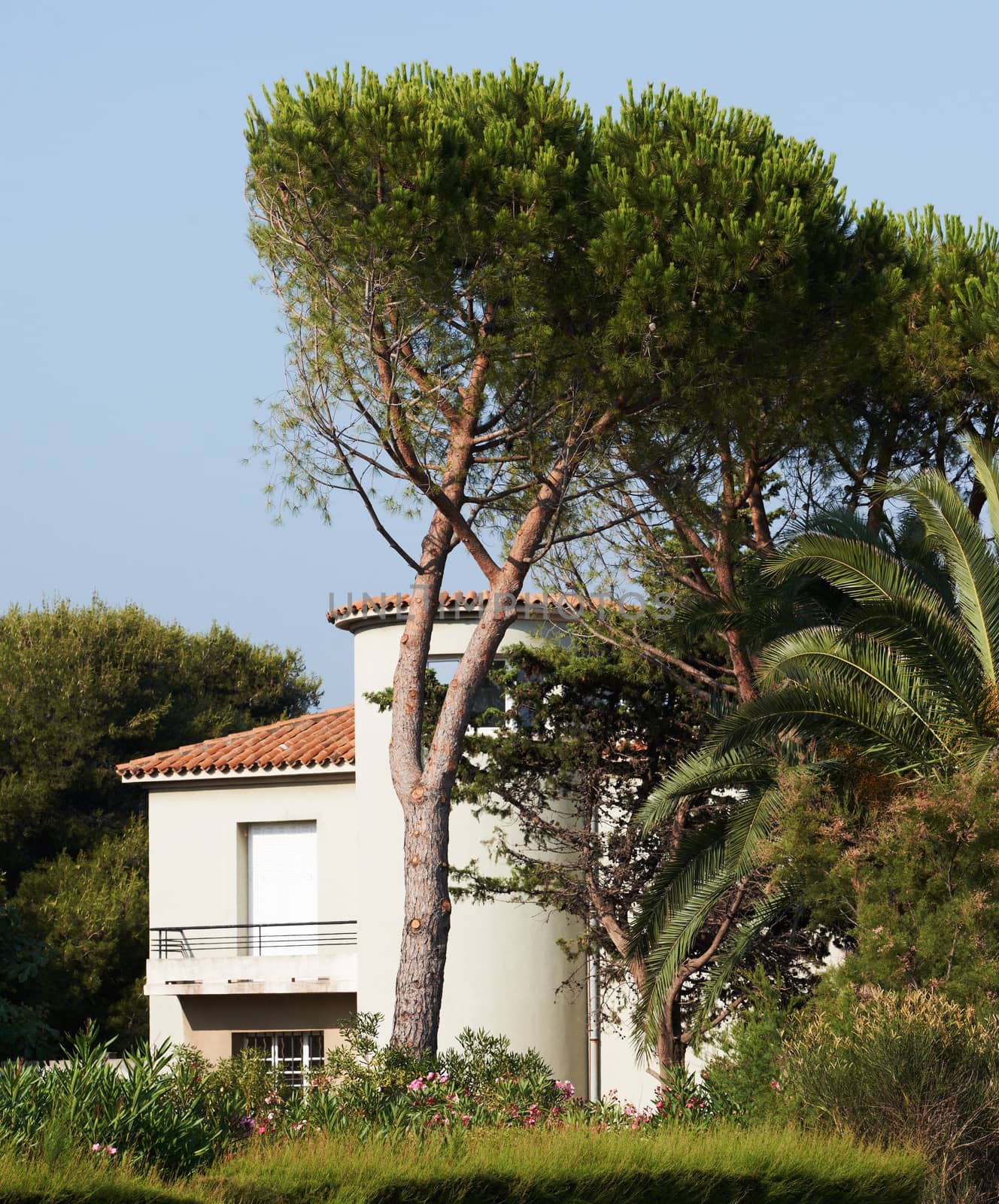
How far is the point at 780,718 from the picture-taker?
14992 millimetres

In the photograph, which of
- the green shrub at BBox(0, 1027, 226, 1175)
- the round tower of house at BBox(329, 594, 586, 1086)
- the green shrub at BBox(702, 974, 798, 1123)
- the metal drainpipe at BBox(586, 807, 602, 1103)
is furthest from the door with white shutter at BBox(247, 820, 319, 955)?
the green shrub at BBox(0, 1027, 226, 1175)

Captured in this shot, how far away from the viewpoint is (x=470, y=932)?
22.0m

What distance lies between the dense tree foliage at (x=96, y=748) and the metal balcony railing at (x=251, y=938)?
18.5 ft

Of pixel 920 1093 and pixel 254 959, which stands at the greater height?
pixel 920 1093

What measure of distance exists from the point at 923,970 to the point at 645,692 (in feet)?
23.6

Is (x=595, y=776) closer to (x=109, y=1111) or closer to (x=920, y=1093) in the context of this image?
(x=920, y=1093)

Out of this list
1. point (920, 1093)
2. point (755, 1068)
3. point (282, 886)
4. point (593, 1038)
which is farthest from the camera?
point (282, 886)

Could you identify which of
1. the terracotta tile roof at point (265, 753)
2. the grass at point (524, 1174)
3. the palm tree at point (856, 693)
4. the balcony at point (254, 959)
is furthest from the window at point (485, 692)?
the grass at point (524, 1174)

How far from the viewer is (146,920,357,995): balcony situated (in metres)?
23.8

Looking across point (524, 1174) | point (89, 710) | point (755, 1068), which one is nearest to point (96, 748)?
point (89, 710)

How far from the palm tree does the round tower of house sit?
5.13 meters

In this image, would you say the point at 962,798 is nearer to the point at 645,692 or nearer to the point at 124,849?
the point at 645,692

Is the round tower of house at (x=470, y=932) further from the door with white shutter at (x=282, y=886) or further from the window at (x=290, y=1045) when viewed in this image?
the door with white shutter at (x=282, y=886)

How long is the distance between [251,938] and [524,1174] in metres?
18.9
